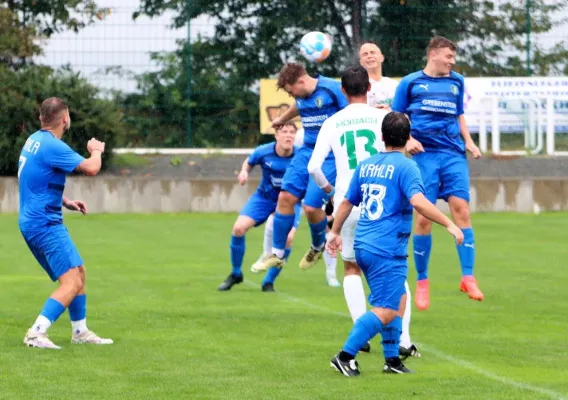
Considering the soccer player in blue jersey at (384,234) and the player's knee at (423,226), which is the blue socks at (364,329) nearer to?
the soccer player in blue jersey at (384,234)

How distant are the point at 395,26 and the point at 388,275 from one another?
17.3m

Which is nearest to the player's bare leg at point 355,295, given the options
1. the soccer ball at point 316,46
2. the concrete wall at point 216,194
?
the soccer ball at point 316,46

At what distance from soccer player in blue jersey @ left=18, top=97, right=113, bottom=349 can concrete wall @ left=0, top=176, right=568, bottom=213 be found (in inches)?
567

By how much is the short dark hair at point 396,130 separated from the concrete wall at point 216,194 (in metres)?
16.0

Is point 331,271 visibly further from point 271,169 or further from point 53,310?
point 53,310

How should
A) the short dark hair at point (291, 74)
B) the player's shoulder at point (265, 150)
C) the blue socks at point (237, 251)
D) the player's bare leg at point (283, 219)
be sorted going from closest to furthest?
1. the short dark hair at point (291, 74)
2. the player's bare leg at point (283, 219)
3. the blue socks at point (237, 251)
4. the player's shoulder at point (265, 150)

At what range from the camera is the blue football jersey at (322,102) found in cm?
1237

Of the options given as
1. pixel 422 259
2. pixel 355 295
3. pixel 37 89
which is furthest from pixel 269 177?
pixel 37 89

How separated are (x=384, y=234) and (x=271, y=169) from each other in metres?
6.04

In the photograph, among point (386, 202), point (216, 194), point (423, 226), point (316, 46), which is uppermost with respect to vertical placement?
point (316, 46)

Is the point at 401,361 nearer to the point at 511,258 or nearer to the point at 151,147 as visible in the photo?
the point at 511,258

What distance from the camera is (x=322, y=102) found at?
40.5 ft

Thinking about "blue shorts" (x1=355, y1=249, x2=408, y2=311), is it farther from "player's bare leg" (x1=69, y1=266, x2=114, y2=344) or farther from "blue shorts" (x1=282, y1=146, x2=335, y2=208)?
"blue shorts" (x1=282, y1=146, x2=335, y2=208)

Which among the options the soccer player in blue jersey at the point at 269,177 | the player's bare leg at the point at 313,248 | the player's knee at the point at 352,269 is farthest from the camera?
the soccer player in blue jersey at the point at 269,177
